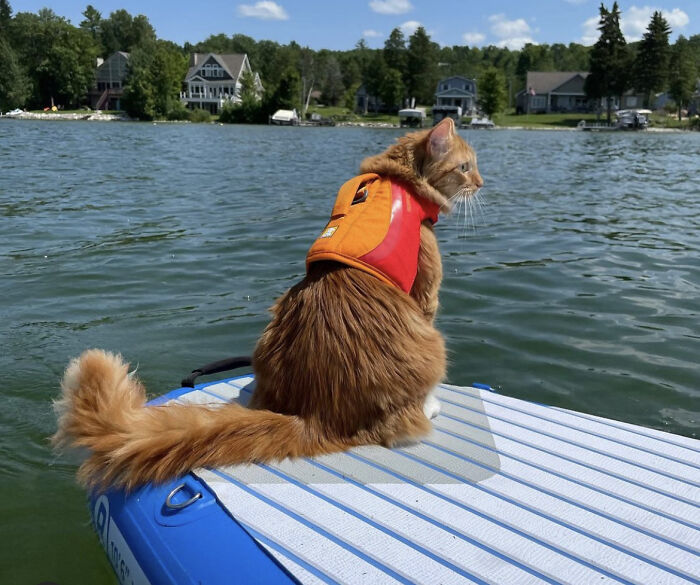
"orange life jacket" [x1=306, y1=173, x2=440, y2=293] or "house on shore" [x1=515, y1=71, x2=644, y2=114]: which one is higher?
"house on shore" [x1=515, y1=71, x2=644, y2=114]

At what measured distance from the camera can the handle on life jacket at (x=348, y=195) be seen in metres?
3.56

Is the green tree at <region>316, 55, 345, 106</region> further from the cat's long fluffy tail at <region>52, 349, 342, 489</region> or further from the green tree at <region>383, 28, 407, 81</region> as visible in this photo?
the cat's long fluffy tail at <region>52, 349, 342, 489</region>

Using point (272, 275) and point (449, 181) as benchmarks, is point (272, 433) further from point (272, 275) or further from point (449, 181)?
point (272, 275)

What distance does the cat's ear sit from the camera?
3.94m

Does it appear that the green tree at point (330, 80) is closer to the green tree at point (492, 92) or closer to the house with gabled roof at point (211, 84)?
the house with gabled roof at point (211, 84)

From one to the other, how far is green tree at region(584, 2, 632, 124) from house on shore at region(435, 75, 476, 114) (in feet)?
74.7

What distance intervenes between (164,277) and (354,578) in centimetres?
717

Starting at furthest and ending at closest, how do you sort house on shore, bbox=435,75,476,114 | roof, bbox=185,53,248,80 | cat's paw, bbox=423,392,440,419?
house on shore, bbox=435,75,476,114 < roof, bbox=185,53,248,80 < cat's paw, bbox=423,392,440,419

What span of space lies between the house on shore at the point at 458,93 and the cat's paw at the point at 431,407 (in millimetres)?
116523

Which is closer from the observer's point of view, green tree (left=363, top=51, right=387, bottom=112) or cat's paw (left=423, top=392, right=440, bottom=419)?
cat's paw (left=423, top=392, right=440, bottom=419)

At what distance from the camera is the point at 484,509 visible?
267 cm

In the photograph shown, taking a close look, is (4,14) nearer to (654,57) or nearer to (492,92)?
(492,92)

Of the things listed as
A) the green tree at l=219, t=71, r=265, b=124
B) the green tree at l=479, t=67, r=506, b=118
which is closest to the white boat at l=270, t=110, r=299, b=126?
the green tree at l=219, t=71, r=265, b=124

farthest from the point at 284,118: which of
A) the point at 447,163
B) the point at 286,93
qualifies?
the point at 447,163
